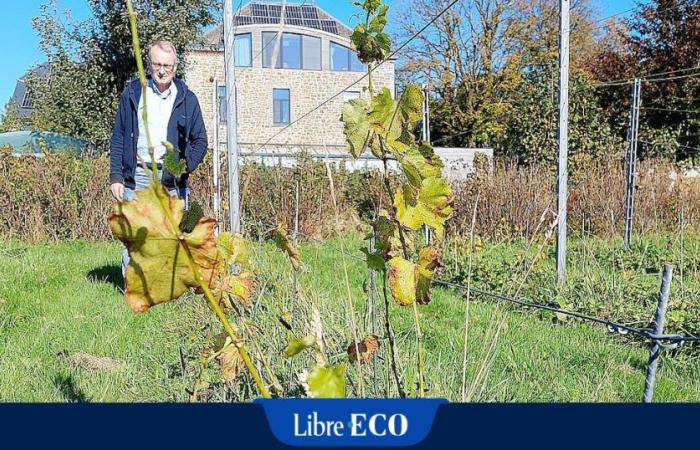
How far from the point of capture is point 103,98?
560 inches

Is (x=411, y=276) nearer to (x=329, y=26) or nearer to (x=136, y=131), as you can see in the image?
(x=136, y=131)

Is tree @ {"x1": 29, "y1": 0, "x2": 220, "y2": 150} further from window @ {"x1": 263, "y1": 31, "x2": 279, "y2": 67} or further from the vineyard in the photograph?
the vineyard

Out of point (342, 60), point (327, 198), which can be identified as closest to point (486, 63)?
point (342, 60)

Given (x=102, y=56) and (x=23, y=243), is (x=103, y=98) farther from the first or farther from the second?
(x=23, y=243)

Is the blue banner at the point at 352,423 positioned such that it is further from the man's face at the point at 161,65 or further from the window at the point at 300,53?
the window at the point at 300,53

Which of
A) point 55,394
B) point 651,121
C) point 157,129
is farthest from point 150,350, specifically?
point 651,121

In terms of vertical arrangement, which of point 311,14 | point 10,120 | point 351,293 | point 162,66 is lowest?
point 351,293

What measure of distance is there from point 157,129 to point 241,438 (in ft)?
9.11

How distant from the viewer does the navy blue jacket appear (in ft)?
11.8

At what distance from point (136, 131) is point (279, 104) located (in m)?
25.0

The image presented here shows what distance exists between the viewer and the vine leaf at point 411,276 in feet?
4.43

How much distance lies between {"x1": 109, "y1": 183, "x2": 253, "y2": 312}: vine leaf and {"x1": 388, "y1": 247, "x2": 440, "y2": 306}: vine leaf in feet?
1.46

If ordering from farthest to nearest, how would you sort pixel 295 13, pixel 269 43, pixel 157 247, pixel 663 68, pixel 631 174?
pixel 295 13, pixel 663 68, pixel 631 174, pixel 269 43, pixel 157 247

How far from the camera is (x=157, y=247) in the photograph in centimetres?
94
